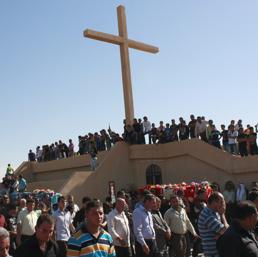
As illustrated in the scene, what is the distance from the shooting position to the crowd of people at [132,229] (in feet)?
14.1

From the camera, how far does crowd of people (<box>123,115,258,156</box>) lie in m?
18.9

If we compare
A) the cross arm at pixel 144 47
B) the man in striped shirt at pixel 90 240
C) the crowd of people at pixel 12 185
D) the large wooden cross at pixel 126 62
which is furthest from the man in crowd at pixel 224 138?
the man in striped shirt at pixel 90 240

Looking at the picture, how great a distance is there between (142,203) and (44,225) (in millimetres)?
4012

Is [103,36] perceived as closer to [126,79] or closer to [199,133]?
[126,79]

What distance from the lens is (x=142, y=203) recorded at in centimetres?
845

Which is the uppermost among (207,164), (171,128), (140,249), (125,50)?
(125,50)

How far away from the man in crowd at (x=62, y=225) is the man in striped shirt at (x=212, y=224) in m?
4.20

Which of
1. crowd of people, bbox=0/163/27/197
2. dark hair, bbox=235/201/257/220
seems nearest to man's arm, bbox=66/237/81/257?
dark hair, bbox=235/201/257/220

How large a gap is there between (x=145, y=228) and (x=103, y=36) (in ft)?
45.9

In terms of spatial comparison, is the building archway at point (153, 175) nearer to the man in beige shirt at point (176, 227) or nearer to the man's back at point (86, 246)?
the man in beige shirt at point (176, 227)

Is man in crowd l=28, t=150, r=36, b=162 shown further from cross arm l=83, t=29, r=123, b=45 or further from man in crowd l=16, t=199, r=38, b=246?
man in crowd l=16, t=199, r=38, b=246

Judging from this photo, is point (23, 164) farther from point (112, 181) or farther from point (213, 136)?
point (213, 136)

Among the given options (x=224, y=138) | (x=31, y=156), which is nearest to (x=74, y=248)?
(x=224, y=138)

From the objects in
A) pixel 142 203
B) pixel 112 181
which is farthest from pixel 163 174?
pixel 142 203
